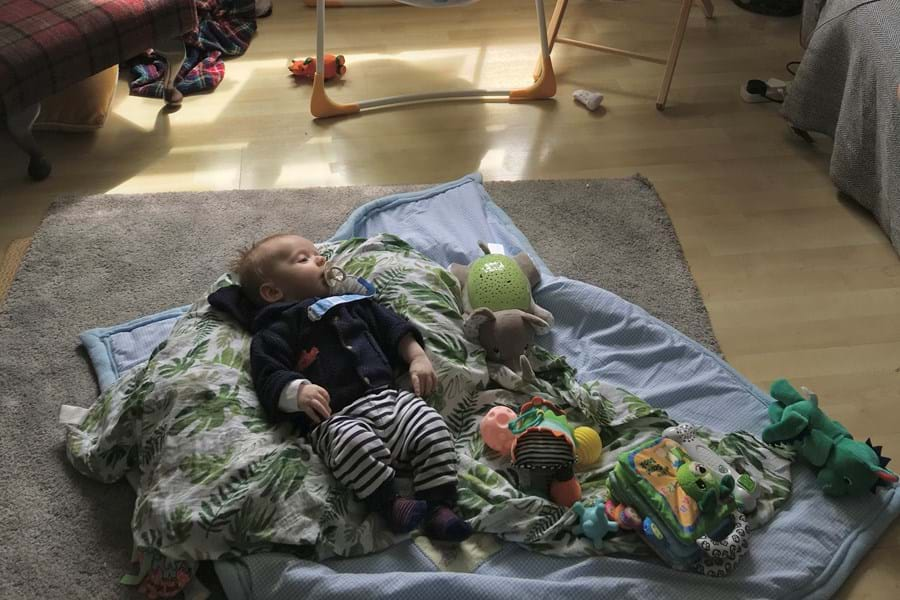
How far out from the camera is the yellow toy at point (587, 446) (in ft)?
5.20

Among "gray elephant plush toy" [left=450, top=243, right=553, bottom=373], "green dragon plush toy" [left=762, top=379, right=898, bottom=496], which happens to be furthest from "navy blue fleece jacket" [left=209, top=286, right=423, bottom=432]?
"green dragon plush toy" [left=762, top=379, right=898, bottom=496]

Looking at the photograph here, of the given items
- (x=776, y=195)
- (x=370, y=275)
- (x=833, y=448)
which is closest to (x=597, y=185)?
(x=776, y=195)

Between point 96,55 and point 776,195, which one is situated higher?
point 96,55

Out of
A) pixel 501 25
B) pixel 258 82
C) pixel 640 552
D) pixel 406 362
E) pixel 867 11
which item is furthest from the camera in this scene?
pixel 501 25

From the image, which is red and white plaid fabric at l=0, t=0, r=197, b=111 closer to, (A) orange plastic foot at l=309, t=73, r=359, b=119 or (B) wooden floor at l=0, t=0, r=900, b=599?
(B) wooden floor at l=0, t=0, r=900, b=599

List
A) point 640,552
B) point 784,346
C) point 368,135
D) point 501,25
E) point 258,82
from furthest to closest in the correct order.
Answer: point 501,25 → point 258,82 → point 368,135 → point 784,346 → point 640,552

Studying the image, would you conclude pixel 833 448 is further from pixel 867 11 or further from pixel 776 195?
pixel 867 11

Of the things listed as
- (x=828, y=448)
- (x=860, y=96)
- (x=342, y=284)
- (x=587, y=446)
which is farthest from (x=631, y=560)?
(x=860, y=96)

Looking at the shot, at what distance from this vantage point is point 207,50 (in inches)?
119

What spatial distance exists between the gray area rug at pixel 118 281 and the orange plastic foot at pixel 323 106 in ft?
1.41

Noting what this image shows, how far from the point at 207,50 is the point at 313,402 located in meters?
1.96

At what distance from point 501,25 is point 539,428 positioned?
7.15 feet

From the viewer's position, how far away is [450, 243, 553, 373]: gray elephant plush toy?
177 cm

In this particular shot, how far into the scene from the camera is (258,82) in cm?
294
